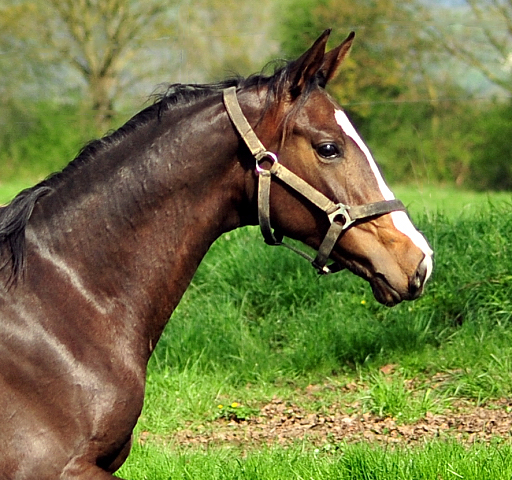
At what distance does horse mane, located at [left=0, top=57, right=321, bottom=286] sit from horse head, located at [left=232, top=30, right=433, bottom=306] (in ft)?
0.03

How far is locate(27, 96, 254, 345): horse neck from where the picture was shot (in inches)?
113

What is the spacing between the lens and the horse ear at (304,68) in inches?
Result: 111

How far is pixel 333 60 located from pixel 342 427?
107 inches

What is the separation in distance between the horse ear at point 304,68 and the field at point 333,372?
1.84m

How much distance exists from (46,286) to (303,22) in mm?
10246

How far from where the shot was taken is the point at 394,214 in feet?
9.36

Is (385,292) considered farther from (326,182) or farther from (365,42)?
(365,42)

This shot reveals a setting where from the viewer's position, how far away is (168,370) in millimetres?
5887

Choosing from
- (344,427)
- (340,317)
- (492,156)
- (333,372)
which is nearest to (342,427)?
(344,427)

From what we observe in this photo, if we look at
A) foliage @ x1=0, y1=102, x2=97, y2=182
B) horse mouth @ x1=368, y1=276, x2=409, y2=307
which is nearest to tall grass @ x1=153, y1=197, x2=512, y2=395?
horse mouth @ x1=368, y1=276, x2=409, y2=307

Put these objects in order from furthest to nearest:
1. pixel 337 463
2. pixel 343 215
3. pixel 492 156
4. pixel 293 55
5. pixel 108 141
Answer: pixel 492 156, pixel 293 55, pixel 337 463, pixel 108 141, pixel 343 215

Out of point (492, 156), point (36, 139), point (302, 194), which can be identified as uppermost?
point (302, 194)

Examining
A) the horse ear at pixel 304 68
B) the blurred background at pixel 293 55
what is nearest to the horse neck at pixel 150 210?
the horse ear at pixel 304 68

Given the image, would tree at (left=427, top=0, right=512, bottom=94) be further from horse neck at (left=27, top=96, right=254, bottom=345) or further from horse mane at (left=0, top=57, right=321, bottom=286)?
horse neck at (left=27, top=96, right=254, bottom=345)
